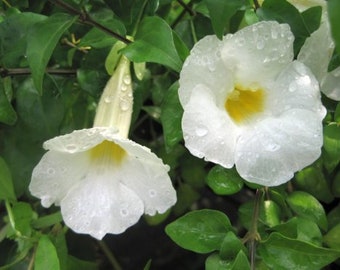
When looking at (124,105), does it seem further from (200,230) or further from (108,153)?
(200,230)

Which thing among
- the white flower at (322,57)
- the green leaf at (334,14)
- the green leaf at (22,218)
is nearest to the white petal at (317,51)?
the white flower at (322,57)

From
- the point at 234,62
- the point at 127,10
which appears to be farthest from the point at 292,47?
the point at 127,10

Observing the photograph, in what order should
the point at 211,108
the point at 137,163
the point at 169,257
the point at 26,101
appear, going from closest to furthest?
the point at 211,108 < the point at 137,163 < the point at 26,101 < the point at 169,257

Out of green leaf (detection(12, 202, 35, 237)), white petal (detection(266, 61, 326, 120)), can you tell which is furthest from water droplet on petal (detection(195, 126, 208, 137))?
green leaf (detection(12, 202, 35, 237))

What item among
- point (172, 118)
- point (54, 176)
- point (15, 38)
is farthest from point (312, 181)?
point (15, 38)

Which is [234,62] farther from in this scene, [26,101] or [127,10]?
[26,101]

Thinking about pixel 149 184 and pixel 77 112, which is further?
pixel 77 112

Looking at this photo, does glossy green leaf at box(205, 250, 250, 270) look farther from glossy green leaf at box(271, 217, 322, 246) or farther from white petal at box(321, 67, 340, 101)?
white petal at box(321, 67, 340, 101)

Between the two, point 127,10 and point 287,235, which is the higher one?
point 127,10
